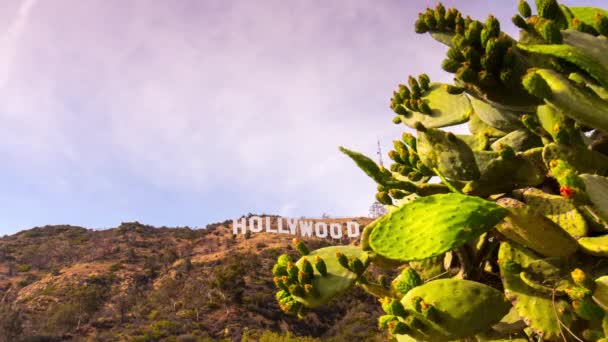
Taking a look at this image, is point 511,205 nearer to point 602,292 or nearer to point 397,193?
point 602,292

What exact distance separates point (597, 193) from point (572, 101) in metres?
0.26

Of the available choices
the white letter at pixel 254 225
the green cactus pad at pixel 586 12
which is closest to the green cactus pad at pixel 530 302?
the green cactus pad at pixel 586 12

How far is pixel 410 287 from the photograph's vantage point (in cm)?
174

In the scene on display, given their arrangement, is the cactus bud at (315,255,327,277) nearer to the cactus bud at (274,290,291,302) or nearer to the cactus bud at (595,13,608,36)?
the cactus bud at (274,290,291,302)

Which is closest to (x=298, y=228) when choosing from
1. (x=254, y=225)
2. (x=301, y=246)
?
(x=254, y=225)

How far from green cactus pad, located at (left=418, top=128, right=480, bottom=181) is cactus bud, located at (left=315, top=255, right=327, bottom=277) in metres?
0.54

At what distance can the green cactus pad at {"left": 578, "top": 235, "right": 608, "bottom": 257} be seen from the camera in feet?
4.36

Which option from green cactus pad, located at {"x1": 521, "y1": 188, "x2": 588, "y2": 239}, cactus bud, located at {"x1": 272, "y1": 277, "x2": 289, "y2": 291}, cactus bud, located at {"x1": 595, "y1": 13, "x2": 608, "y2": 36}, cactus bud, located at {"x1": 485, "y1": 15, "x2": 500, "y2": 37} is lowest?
cactus bud, located at {"x1": 272, "y1": 277, "x2": 289, "y2": 291}

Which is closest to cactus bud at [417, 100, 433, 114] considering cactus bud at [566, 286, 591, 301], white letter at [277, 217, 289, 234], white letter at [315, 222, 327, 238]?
cactus bud at [566, 286, 591, 301]

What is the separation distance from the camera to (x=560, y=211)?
4.87 ft

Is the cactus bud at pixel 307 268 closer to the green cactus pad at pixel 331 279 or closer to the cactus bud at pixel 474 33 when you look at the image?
the green cactus pad at pixel 331 279

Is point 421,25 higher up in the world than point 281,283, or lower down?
higher up

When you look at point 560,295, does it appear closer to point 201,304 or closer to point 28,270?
point 201,304

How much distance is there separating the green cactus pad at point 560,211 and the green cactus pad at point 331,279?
651 millimetres
